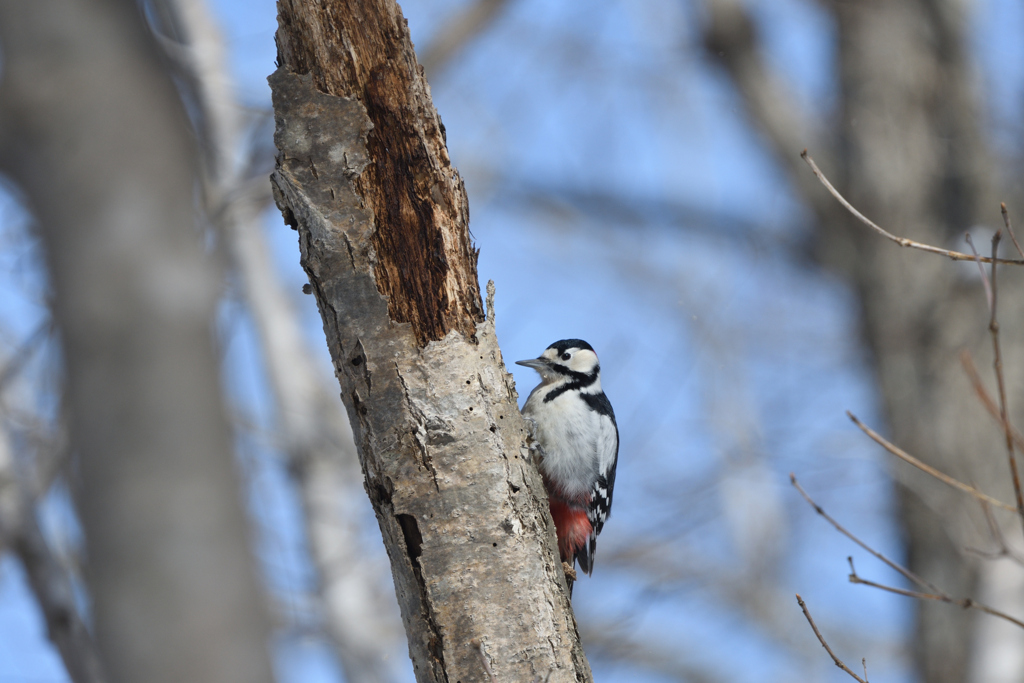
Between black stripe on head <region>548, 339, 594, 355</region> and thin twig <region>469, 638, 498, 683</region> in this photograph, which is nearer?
thin twig <region>469, 638, 498, 683</region>

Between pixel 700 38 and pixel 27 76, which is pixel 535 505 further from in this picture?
pixel 700 38

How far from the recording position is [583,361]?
141 inches

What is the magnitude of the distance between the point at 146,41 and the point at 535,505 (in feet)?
5.14

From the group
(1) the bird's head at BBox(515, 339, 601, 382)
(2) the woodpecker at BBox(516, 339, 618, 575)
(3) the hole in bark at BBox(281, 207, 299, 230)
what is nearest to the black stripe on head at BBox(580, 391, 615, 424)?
(2) the woodpecker at BBox(516, 339, 618, 575)

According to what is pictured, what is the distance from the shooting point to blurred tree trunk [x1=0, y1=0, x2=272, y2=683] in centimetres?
179

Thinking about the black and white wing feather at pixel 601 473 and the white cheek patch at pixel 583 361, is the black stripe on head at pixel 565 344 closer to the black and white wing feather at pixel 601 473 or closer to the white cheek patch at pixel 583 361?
the white cheek patch at pixel 583 361

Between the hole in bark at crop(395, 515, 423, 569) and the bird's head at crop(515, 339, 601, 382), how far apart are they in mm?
1751

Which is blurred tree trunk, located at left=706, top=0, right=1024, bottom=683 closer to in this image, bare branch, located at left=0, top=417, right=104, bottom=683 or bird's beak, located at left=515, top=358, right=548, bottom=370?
bird's beak, located at left=515, top=358, right=548, bottom=370

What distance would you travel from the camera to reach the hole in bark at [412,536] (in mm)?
1791

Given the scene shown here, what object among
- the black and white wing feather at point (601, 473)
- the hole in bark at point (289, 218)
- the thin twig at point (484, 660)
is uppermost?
the black and white wing feather at point (601, 473)

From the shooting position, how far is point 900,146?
6.29 m

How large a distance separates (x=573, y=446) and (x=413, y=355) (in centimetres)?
144

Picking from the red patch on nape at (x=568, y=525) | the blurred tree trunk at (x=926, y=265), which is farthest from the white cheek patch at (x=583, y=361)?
the blurred tree trunk at (x=926, y=265)

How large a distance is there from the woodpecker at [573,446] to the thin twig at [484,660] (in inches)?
52.5
